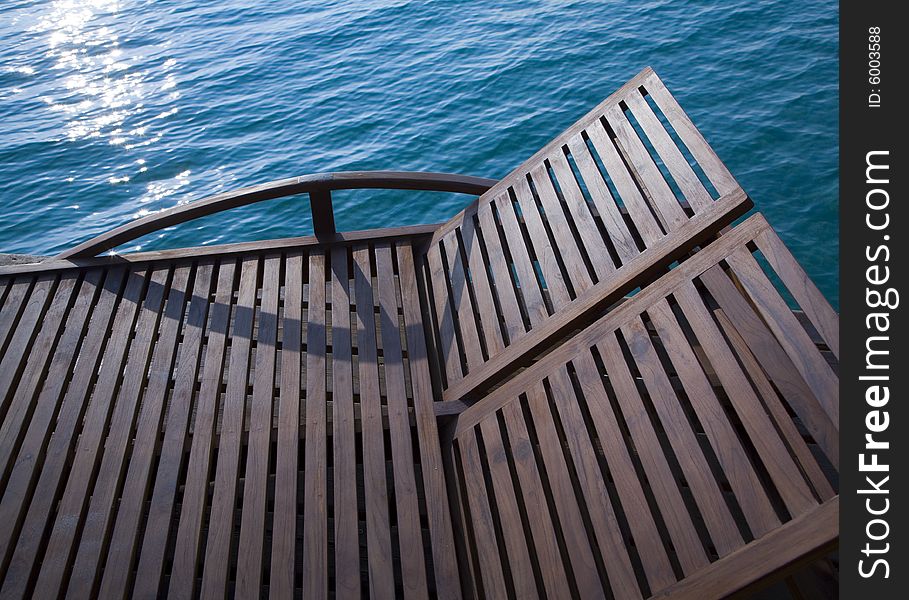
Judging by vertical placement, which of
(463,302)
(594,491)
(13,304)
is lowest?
(594,491)

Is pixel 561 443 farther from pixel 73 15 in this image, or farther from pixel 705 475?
pixel 73 15

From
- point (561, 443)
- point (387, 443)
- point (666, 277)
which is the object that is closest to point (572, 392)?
point (561, 443)

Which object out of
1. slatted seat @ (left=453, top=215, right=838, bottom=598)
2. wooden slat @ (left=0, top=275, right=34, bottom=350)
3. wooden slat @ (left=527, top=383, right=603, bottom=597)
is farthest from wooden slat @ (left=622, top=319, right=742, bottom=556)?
wooden slat @ (left=0, top=275, right=34, bottom=350)

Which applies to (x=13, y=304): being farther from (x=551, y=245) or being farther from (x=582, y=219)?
(x=582, y=219)

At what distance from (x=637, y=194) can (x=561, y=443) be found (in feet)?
3.90

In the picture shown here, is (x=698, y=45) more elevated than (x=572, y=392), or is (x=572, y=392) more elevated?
(x=698, y=45)

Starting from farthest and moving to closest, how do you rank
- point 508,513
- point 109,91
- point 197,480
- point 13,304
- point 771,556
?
1. point 109,91
2. point 13,304
3. point 197,480
4. point 508,513
5. point 771,556

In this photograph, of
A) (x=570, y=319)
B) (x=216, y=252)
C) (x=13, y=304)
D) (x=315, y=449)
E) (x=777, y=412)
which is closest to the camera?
(x=777, y=412)

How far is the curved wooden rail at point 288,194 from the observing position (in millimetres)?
3738

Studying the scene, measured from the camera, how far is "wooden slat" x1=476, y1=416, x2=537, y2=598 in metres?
2.34

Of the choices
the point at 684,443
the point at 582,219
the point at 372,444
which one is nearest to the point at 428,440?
the point at 372,444

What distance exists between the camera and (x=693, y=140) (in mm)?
3096

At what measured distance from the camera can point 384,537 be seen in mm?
2570

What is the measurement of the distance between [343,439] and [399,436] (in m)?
0.21
